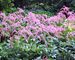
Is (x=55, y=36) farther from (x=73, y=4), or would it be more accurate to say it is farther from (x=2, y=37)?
(x=73, y=4)

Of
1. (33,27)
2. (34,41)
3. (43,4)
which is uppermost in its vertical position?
(33,27)

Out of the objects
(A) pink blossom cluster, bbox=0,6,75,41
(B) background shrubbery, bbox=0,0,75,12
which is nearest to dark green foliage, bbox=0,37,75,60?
(A) pink blossom cluster, bbox=0,6,75,41

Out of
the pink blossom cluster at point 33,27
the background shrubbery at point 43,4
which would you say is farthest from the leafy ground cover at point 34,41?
the background shrubbery at point 43,4

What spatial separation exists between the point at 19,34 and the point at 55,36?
64cm

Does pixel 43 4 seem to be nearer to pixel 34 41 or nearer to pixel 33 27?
pixel 33 27

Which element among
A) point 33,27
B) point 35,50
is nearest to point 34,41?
point 35,50

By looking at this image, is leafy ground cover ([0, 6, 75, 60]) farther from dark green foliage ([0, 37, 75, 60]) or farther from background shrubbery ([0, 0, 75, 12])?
background shrubbery ([0, 0, 75, 12])

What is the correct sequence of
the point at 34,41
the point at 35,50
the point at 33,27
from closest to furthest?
the point at 35,50 → the point at 34,41 → the point at 33,27

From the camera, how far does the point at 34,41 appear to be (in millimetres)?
4023

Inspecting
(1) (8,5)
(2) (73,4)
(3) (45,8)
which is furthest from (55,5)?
(1) (8,5)

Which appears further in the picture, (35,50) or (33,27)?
(33,27)

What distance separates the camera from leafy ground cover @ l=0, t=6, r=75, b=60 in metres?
3.79

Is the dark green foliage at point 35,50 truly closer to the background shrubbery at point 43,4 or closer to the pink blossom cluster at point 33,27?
the pink blossom cluster at point 33,27

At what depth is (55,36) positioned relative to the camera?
4270 mm
